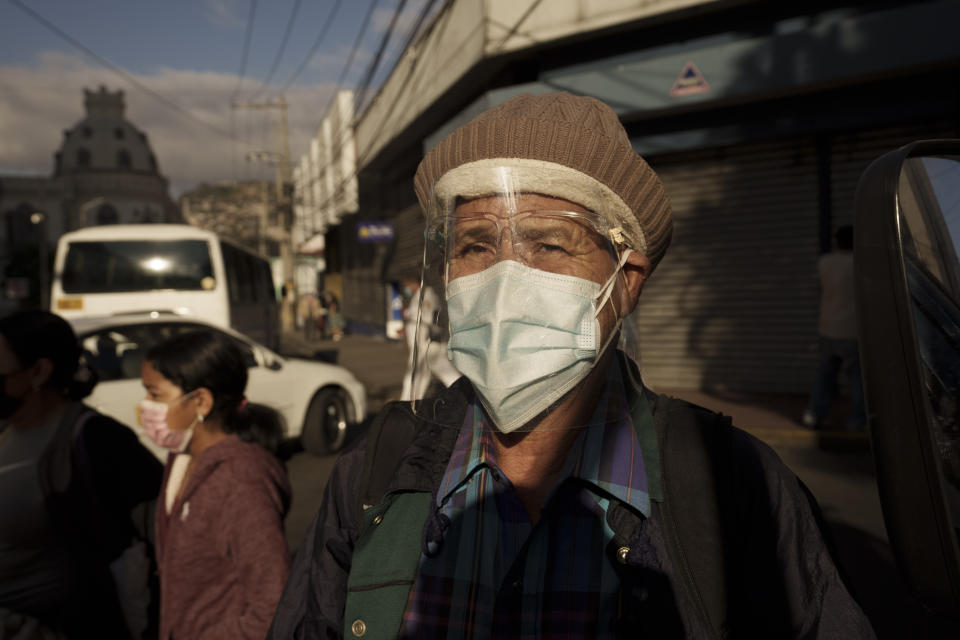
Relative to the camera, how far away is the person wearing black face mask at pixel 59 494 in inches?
85.5

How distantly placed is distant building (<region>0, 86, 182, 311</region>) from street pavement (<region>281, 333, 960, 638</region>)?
65741mm

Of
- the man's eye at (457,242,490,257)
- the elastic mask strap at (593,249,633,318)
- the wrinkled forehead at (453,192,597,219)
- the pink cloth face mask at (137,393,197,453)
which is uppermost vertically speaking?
the wrinkled forehead at (453,192,597,219)

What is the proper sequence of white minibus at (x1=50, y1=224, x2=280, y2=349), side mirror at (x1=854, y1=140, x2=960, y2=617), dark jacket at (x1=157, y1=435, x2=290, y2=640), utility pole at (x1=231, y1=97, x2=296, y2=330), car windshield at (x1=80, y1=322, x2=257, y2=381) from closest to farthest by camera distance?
side mirror at (x1=854, y1=140, x2=960, y2=617) < dark jacket at (x1=157, y1=435, x2=290, y2=640) < car windshield at (x1=80, y1=322, x2=257, y2=381) < white minibus at (x1=50, y1=224, x2=280, y2=349) < utility pole at (x1=231, y1=97, x2=296, y2=330)

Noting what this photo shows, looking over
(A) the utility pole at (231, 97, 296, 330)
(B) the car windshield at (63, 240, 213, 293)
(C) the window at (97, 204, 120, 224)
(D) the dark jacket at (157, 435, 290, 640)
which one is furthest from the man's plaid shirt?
(C) the window at (97, 204, 120, 224)

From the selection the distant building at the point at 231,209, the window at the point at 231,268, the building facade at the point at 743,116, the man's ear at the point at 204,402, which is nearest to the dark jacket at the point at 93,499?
the man's ear at the point at 204,402

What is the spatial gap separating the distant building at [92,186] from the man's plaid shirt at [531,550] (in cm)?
7001

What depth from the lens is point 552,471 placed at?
4.27ft

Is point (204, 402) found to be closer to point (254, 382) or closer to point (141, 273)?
point (254, 382)

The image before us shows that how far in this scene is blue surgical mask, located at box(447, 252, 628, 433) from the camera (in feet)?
4.20

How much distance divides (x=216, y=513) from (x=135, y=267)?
9.53 metres

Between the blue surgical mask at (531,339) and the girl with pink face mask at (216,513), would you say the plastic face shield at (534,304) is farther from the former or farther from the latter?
the girl with pink face mask at (216,513)

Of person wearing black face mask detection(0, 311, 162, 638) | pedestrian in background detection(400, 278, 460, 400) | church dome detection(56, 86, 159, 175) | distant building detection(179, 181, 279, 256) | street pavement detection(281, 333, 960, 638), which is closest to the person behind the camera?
pedestrian in background detection(400, 278, 460, 400)

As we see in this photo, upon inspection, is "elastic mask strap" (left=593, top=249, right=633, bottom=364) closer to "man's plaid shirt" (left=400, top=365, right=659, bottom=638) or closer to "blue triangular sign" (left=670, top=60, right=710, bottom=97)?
"man's plaid shirt" (left=400, top=365, right=659, bottom=638)

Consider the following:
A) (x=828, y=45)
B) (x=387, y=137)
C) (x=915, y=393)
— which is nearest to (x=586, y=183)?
(x=915, y=393)
